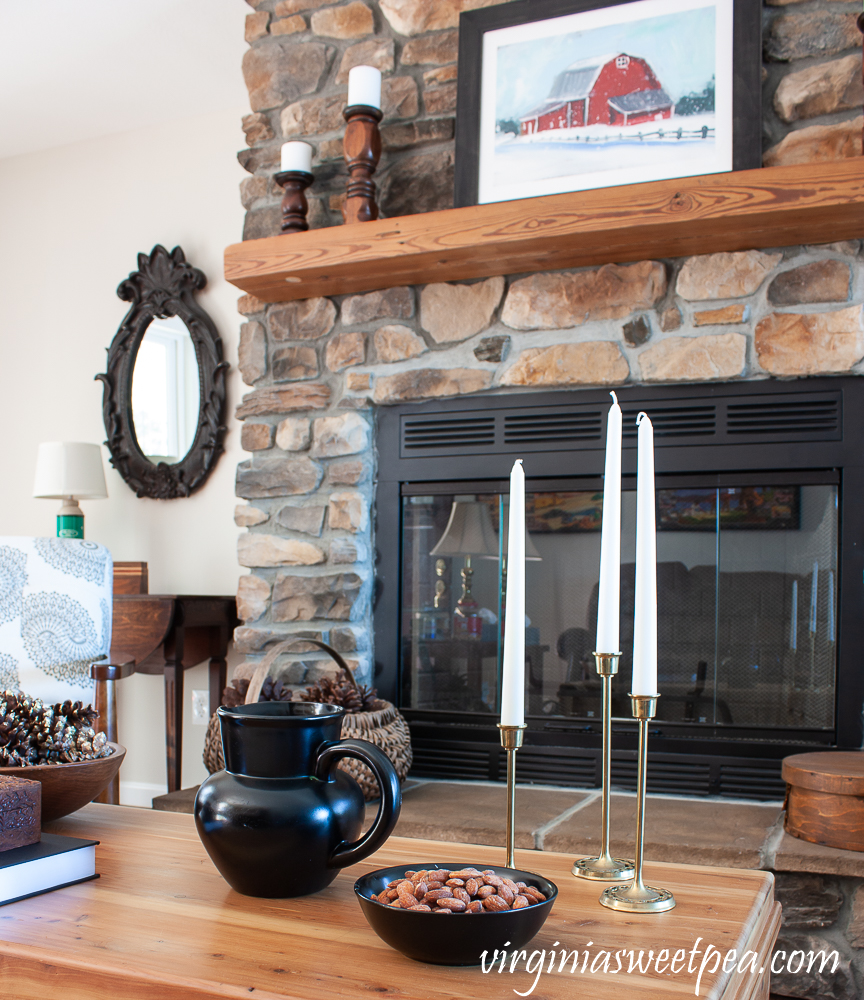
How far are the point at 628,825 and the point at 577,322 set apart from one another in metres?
→ 1.16

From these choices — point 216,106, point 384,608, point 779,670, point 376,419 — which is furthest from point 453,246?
point 216,106

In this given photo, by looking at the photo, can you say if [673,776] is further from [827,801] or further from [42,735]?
[42,735]

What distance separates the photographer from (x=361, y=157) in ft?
7.75

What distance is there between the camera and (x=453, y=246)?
7.23 feet

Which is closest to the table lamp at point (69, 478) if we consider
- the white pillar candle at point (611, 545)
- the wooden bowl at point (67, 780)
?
the wooden bowl at point (67, 780)

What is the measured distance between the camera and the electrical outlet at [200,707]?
3.41 m

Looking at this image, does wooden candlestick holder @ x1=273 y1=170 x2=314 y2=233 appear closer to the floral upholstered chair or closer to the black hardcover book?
the floral upholstered chair

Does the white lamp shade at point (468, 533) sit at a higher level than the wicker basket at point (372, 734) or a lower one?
higher

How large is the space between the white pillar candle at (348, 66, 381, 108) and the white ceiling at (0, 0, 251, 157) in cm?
78

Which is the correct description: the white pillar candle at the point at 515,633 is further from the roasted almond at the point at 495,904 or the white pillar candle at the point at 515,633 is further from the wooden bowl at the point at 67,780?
the wooden bowl at the point at 67,780

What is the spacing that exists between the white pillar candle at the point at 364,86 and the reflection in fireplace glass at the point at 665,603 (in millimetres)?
1020

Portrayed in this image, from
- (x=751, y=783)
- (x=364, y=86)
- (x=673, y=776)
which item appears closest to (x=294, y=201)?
(x=364, y=86)

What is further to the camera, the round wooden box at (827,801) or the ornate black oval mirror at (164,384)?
the ornate black oval mirror at (164,384)

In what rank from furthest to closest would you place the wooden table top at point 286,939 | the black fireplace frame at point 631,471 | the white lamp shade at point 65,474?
the white lamp shade at point 65,474
the black fireplace frame at point 631,471
the wooden table top at point 286,939
